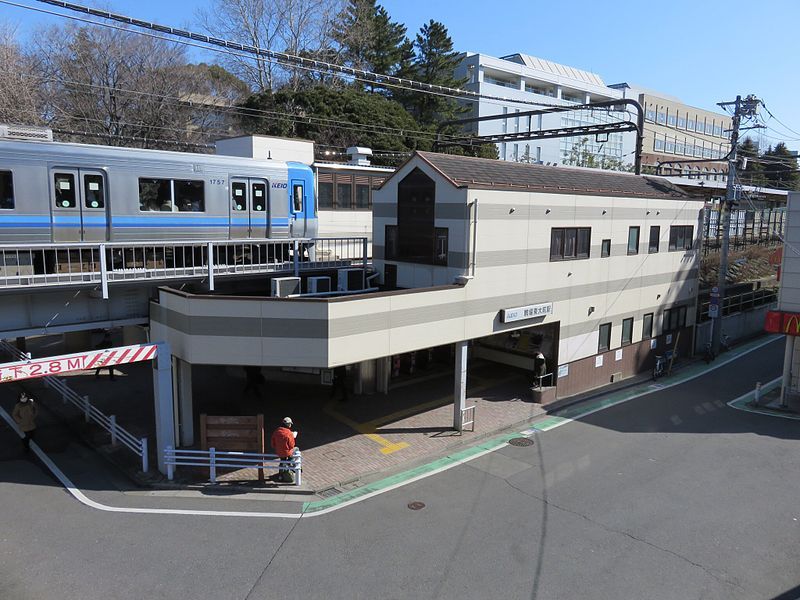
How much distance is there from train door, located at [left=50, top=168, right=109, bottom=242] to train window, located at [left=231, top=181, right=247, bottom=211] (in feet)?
12.9

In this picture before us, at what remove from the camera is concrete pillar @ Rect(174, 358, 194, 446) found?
48.1 ft

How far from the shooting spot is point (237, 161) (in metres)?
18.2

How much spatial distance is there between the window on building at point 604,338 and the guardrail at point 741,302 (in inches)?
359

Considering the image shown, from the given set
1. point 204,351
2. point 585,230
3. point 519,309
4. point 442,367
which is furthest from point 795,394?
point 204,351

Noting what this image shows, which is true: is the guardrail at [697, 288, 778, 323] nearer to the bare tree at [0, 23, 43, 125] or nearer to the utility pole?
the utility pole

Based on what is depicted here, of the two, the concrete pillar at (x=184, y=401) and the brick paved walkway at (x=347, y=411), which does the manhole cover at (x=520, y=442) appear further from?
the concrete pillar at (x=184, y=401)

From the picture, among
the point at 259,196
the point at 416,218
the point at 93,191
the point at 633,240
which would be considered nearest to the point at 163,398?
the point at 93,191

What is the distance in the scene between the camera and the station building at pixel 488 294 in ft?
43.1

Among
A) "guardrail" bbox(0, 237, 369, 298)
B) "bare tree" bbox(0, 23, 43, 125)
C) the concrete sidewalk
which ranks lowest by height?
the concrete sidewalk

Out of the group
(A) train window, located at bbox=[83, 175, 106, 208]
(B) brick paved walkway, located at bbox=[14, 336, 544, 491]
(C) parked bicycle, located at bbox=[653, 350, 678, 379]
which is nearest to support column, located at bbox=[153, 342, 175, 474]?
(B) brick paved walkway, located at bbox=[14, 336, 544, 491]

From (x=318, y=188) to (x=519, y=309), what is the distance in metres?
13.1

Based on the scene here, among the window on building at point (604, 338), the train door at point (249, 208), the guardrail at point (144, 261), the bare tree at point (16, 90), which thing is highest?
the bare tree at point (16, 90)

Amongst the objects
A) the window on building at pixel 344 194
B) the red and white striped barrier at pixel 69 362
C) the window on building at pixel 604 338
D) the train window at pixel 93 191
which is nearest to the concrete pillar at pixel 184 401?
the red and white striped barrier at pixel 69 362

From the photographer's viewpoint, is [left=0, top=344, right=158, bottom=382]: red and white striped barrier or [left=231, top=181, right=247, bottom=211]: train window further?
[left=231, top=181, right=247, bottom=211]: train window
